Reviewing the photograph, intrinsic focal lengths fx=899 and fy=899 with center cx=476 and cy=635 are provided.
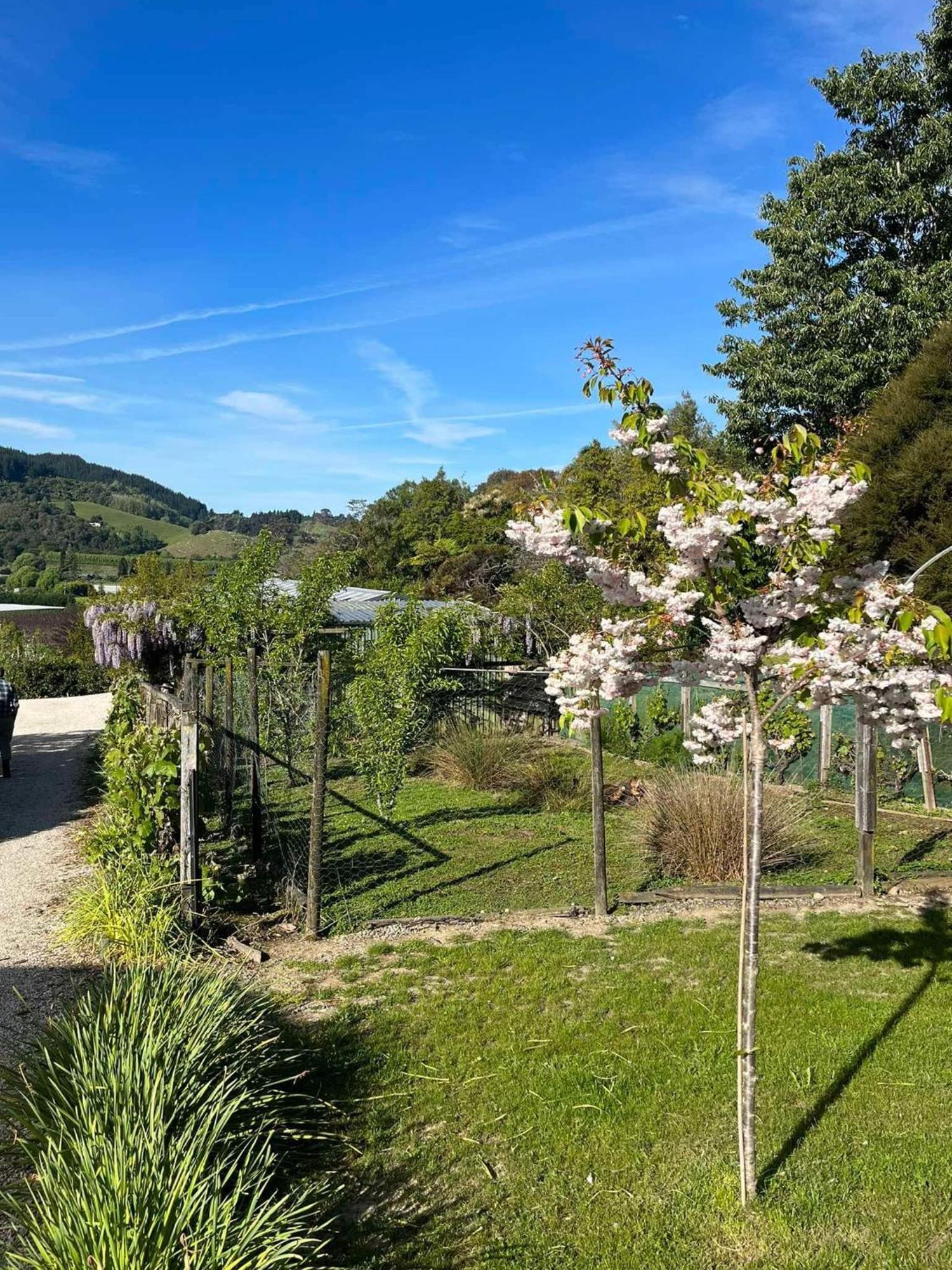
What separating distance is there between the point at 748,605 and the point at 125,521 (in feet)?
348

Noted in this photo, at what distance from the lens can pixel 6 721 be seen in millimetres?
11586

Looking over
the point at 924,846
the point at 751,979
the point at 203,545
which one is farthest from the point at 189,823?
the point at 203,545

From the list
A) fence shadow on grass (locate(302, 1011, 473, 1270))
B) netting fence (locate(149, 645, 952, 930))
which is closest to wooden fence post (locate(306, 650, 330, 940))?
netting fence (locate(149, 645, 952, 930))

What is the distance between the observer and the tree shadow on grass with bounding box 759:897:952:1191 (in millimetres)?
3814

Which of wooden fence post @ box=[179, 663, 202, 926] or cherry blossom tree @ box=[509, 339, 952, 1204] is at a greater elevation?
cherry blossom tree @ box=[509, 339, 952, 1204]

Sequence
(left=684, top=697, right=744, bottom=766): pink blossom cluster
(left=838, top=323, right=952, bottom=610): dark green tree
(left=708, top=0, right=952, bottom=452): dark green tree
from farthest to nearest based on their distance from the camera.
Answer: (left=708, top=0, right=952, bottom=452): dark green tree < (left=838, top=323, right=952, bottom=610): dark green tree < (left=684, top=697, right=744, bottom=766): pink blossom cluster

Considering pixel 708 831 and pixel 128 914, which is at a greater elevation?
pixel 708 831

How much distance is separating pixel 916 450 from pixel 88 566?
6619 cm

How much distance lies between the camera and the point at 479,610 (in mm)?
16781

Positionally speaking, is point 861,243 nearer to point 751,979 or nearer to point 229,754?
point 229,754

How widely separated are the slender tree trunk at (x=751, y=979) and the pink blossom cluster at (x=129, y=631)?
1540 centimetres

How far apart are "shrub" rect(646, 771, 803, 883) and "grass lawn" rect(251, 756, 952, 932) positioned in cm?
19

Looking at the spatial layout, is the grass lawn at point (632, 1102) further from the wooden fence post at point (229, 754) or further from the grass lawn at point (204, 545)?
the grass lawn at point (204, 545)

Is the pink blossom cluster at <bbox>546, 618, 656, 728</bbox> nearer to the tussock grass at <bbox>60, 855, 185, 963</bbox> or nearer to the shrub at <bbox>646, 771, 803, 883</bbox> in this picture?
the tussock grass at <bbox>60, 855, 185, 963</bbox>
